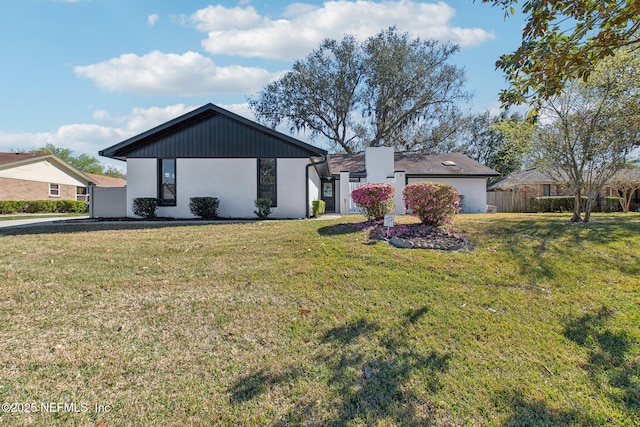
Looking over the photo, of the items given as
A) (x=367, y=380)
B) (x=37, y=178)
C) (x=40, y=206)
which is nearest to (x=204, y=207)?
(x=367, y=380)

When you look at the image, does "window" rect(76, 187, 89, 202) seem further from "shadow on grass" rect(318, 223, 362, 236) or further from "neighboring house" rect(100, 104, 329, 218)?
"shadow on grass" rect(318, 223, 362, 236)

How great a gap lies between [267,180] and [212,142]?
2.58 meters

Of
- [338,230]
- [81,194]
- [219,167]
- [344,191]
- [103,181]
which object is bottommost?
[338,230]

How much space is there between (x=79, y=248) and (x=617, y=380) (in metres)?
8.88

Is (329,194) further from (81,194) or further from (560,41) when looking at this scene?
(81,194)

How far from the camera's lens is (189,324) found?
394cm

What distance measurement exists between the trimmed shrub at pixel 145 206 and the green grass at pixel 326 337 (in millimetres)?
6659

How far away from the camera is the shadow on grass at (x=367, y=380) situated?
106 inches

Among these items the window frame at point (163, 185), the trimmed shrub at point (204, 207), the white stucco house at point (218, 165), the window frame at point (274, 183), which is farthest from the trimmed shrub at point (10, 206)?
the window frame at point (274, 183)

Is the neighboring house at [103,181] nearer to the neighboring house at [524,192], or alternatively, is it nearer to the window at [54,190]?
the window at [54,190]

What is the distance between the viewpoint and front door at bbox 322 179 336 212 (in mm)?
20438

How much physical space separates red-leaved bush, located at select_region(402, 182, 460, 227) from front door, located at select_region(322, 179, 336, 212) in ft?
40.6

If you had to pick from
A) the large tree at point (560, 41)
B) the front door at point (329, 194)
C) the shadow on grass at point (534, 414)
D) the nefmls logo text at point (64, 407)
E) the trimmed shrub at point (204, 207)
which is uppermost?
the large tree at point (560, 41)

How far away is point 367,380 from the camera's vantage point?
3.12m
